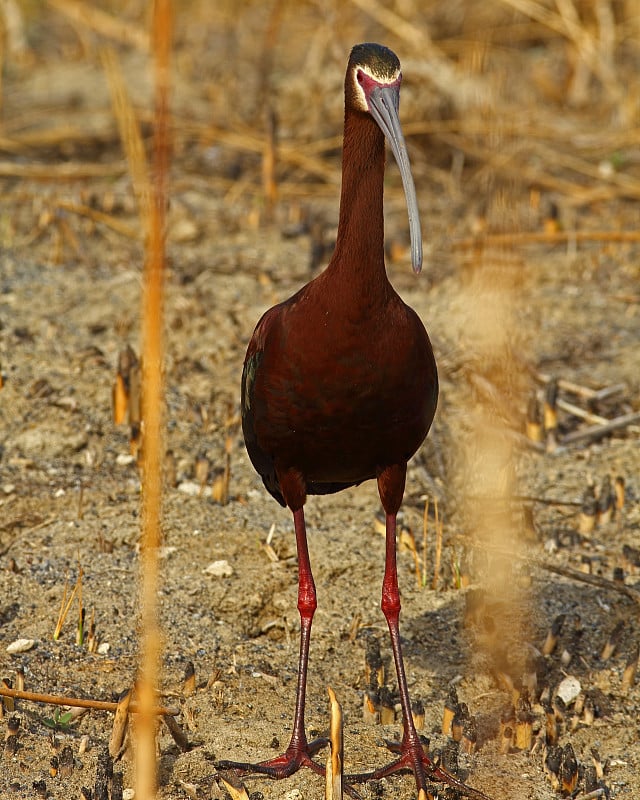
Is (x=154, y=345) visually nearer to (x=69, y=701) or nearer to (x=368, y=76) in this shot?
(x=368, y=76)

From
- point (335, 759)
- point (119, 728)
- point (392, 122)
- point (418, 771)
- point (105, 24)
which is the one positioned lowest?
point (418, 771)

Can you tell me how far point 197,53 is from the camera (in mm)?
10719

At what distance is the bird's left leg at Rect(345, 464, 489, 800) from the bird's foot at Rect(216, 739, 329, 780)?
15cm

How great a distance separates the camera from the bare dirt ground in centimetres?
362

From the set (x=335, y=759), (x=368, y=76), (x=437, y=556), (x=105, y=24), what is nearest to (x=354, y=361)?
(x=368, y=76)

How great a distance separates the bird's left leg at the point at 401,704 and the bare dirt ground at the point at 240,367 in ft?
0.22

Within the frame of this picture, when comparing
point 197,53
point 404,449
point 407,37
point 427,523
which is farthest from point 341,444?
point 197,53

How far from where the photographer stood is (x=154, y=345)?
1626 mm

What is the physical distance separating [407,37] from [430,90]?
0.74 metres

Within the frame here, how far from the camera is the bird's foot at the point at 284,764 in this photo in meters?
3.44

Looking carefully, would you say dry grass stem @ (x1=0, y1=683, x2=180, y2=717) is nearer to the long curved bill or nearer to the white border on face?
the long curved bill

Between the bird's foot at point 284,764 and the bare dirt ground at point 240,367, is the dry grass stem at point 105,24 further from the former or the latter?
the bird's foot at point 284,764

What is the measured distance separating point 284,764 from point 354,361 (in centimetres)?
124

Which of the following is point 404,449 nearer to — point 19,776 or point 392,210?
point 19,776
